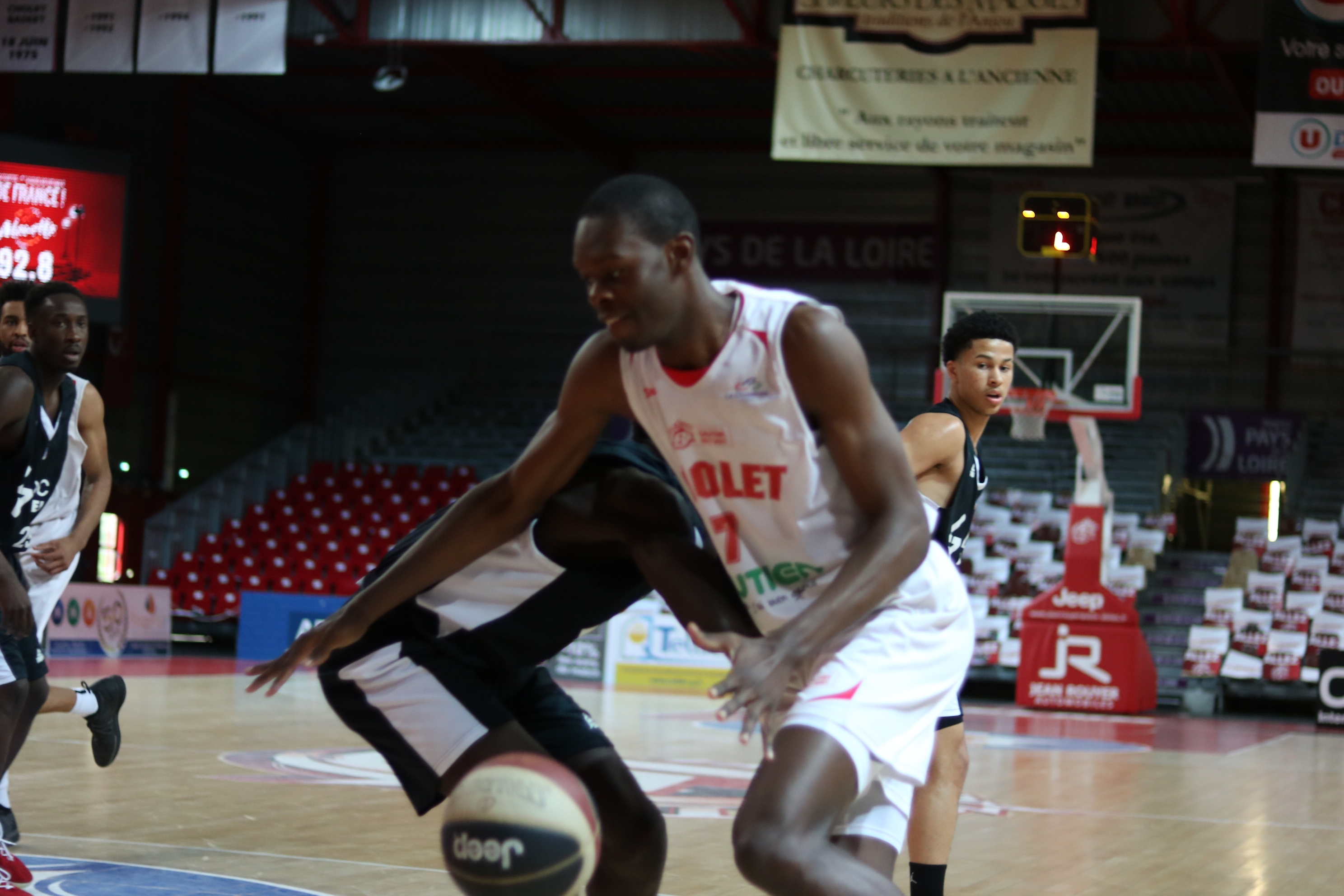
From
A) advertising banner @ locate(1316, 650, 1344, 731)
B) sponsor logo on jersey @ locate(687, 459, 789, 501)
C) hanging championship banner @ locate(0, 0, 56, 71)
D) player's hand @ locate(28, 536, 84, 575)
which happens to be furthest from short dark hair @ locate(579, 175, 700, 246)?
hanging championship banner @ locate(0, 0, 56, 71)

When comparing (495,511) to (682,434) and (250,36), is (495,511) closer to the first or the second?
(682,434)

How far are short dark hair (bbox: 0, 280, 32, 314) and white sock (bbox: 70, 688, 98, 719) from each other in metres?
1.60

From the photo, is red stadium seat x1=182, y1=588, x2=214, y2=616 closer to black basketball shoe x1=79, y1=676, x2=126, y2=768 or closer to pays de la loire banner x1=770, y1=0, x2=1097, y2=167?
pays de la loire banner x1=770, y1=0, x2=1097, y2=167

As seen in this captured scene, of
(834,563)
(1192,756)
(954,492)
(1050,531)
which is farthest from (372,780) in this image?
(1050,531)

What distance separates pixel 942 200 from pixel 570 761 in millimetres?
21573

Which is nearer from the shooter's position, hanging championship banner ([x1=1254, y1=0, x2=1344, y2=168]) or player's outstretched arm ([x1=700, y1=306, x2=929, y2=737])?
player's outstretched arm ([x1=700, y1=306, x2=929, y2=737])

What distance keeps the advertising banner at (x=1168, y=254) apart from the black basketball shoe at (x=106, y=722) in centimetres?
1927

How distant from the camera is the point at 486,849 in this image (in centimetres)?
288

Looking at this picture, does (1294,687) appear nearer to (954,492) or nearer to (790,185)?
(790,185)

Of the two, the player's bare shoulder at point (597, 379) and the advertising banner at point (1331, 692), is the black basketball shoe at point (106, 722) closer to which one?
the player's bare shoulder at point (597, 379)

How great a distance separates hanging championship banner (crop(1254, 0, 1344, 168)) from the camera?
1330 cm

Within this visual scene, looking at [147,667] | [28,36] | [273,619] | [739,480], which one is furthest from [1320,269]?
[739,480]

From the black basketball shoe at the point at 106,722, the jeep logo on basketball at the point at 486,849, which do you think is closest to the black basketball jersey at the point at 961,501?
the jeep logo on basketball at the point at 486,849

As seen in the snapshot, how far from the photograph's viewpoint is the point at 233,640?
21.5 meters
